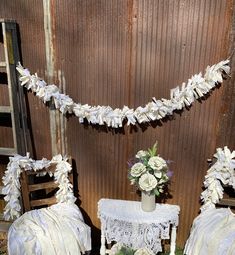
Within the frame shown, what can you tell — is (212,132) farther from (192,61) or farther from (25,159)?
(25,159)

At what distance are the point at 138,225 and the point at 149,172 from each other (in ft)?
1.26

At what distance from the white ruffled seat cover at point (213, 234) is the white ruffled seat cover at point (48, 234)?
0.75 metres

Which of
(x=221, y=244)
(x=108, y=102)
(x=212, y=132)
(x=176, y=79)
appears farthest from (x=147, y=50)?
(x=221, y=244)

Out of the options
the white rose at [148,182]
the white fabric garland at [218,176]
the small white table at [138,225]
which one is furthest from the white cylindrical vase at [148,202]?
the white fabric garland at [218,176]

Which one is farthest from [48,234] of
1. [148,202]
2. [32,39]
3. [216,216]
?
[32,39]

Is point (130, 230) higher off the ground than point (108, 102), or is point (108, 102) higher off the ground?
point (108, 102)

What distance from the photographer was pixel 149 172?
7.30 ft

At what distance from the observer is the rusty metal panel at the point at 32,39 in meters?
2.29

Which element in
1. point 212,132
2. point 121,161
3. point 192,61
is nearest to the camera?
point 192,61

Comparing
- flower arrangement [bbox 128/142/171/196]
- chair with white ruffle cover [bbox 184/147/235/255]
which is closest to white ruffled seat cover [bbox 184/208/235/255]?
chair with white ruffle cover [bbox 184/147/235/255]

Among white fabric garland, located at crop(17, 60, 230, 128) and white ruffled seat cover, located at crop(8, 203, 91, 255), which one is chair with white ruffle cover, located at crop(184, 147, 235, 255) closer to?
white fabric garland, located at crop(17, 60, 230, 128)

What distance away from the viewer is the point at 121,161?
8.39ft

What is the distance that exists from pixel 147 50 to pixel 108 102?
0.48 m

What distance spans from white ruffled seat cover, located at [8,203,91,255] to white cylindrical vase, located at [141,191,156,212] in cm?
44
